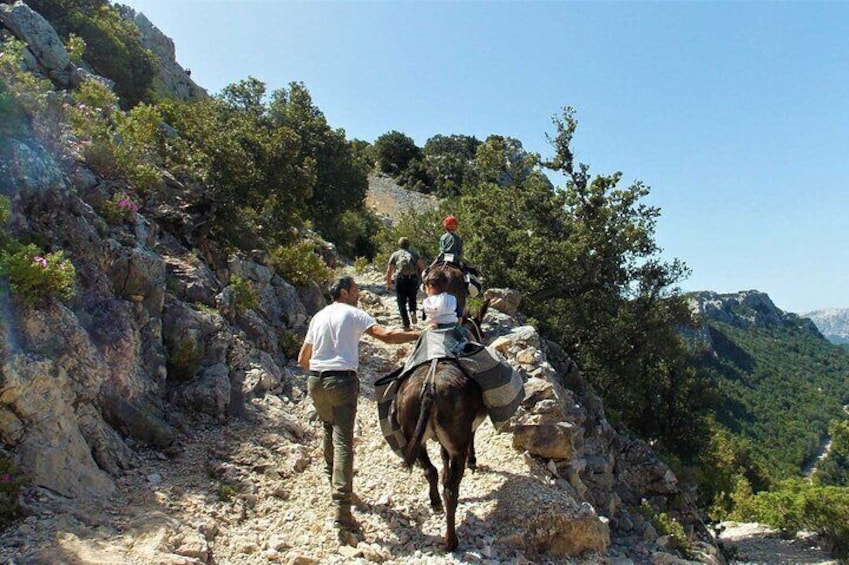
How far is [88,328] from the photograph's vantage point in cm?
760

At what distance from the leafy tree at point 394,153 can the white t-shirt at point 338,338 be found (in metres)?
71.0

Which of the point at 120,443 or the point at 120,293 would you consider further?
the point at 120,293

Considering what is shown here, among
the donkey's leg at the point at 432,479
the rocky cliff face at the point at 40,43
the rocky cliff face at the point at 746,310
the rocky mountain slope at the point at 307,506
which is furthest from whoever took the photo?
the rocky cliff face at the point at 746,310

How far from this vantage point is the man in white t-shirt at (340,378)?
6.28m

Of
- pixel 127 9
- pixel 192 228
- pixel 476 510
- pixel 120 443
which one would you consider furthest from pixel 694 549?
pixel 127 9

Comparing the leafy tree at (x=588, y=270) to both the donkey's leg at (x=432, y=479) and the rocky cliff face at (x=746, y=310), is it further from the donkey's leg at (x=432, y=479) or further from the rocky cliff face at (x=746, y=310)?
the rocky cliff face at (x=746, y=310)

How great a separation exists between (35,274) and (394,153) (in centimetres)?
7303

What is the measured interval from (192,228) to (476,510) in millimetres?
9360

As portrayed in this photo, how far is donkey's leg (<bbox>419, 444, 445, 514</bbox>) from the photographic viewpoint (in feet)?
22.3

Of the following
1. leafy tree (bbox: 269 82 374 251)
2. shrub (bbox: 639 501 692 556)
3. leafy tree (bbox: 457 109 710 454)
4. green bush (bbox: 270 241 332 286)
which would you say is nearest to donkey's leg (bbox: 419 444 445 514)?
shrub (bbox: 639 501 692 556)

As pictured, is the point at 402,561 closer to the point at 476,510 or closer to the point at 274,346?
the point at 476,510

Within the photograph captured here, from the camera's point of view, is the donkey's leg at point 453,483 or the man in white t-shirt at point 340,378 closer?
the donkey's leg at point 453,483

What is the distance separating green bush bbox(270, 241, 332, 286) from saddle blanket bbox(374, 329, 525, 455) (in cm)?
910

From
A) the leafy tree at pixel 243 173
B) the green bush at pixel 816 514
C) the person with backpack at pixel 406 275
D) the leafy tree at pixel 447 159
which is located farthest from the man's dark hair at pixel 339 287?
the leafy tree at pixel 447 159
